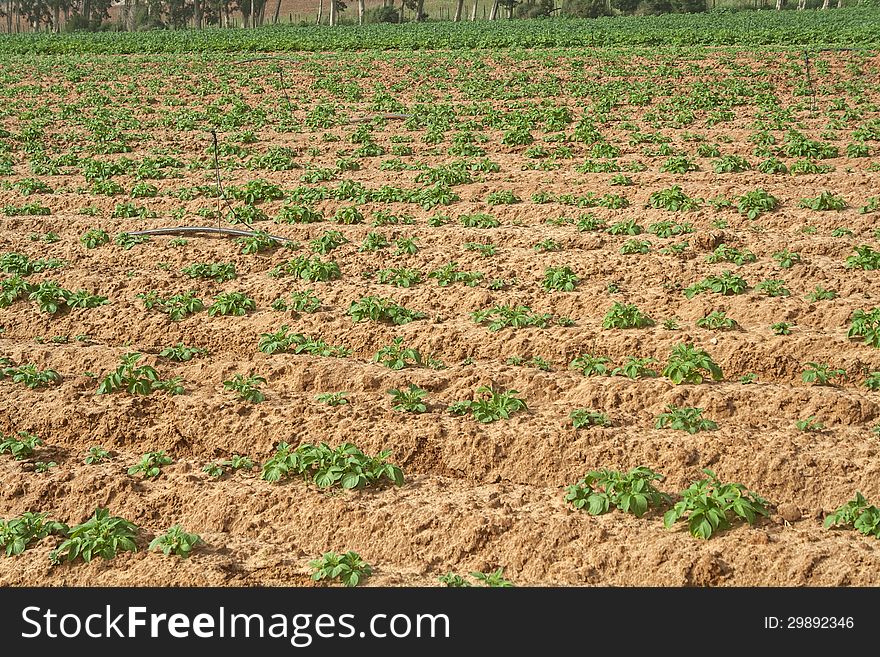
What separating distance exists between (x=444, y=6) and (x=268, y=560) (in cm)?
12290

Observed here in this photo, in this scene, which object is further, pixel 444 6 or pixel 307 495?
pixel 444 6

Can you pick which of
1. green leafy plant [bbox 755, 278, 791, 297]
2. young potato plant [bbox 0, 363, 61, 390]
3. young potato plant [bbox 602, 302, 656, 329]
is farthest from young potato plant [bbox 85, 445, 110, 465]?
green leafy plant [bbox 755, 278, 791, 297]

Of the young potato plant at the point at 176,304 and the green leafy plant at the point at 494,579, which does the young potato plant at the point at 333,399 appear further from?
the young potato plant at the point at 176,304

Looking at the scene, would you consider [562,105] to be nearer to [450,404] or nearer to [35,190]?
[35,190]

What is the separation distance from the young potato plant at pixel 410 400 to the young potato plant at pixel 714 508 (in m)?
2.37

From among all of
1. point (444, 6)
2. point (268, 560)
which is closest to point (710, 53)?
point (268, 560)

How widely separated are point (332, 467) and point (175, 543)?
4.09 ft

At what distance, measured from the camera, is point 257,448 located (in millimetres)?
7426

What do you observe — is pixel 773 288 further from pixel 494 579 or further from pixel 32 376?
pixel 32 376

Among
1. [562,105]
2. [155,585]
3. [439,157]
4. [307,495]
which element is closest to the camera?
[155,585]

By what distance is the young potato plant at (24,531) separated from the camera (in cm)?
596

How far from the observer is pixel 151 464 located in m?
7.04

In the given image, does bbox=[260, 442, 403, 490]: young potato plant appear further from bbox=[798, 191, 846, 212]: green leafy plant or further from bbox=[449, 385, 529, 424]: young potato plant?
bbox=[798, 191, 846, 212]: green leafy plant

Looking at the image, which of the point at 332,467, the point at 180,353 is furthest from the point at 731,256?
the point at 180,353
